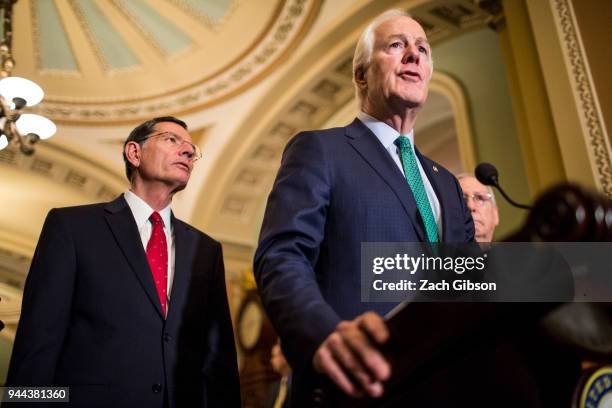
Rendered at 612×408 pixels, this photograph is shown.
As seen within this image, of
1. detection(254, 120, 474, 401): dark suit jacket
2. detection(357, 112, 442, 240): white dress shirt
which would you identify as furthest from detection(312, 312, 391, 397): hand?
detection(357, 112, 442, 240): white dress shirt

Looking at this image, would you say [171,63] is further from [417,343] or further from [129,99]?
[417,343]

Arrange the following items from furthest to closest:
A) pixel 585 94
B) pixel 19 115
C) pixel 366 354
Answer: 1. pixel 19 115
2. pixel 585 94
3. pixel 366 354

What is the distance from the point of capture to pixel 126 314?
62.7 inches

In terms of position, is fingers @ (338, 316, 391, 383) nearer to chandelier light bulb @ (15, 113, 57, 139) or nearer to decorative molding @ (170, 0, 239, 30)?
chandelier light bulb @ (15, 113, 57, 139)

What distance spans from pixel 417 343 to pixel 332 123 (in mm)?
6568

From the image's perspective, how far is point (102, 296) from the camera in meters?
1.61

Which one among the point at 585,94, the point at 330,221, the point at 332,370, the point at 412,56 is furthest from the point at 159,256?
the point at 585,94

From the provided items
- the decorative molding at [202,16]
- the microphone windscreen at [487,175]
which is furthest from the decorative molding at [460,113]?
the microphone windscreen at [487,175]

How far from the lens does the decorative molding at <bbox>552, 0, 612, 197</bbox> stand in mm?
2723

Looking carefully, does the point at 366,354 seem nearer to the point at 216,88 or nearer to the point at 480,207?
the point at 480,207

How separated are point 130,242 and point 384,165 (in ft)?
3.14

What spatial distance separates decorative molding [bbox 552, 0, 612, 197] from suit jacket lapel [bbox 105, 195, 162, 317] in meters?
2.21

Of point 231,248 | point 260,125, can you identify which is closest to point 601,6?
point 260,125

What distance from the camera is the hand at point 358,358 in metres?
0.62
